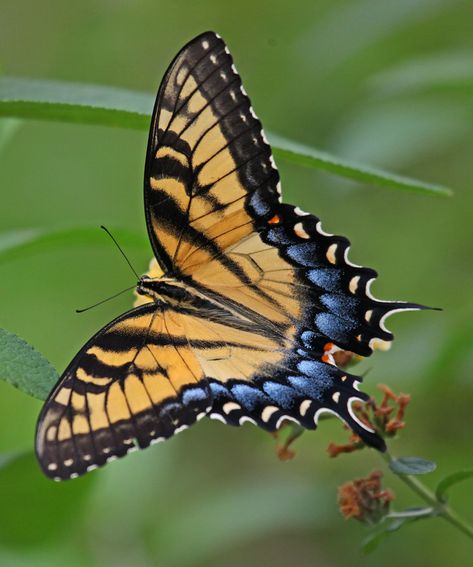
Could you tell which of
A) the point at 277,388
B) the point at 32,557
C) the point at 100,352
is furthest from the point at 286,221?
the point at 32,557

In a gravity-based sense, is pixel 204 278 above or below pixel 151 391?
above

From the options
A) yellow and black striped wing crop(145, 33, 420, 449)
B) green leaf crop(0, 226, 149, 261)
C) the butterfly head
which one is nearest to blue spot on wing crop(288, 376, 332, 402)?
yellow and black striped wing crop(145, 33, 420, 449)

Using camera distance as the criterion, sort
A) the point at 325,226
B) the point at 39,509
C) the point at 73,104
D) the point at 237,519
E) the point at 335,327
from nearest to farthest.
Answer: the point at 73,104 → the point at 335,327 → the point at 39,509 → the point at 237,519 → the point at 325,226

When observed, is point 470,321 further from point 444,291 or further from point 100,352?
point 100,352

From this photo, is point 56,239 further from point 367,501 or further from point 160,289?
point 367,501

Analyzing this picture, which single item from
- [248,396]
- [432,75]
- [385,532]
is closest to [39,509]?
[248,396]

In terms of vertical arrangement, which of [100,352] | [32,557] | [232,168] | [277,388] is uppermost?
[232,168]
